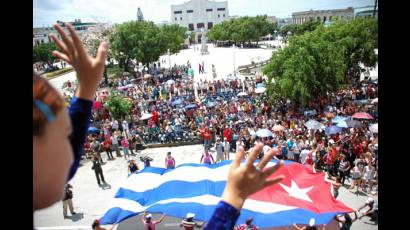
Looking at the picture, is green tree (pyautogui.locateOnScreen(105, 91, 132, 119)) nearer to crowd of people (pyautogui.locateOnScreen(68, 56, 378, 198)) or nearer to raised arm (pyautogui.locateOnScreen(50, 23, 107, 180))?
crowd of people (pyautogui.locateOnScreen(68, 56, 378, 198))

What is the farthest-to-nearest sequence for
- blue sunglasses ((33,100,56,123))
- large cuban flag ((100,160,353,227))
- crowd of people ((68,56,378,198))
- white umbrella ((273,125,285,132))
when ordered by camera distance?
white umbrella ((273,125,285,132))
crowd of people ((68,56,378,198))
large cuban flag ((100,160,353,227))
blue sunglasses ((33,100,56,123))

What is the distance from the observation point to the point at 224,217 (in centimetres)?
204

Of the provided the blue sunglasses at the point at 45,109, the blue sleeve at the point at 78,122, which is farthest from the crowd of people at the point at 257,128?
the blue sunglasses at the point at 45,109

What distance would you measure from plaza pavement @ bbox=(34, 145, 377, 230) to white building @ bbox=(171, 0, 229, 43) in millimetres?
121844

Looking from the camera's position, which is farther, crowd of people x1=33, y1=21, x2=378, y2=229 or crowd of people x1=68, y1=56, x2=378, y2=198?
crowd of people x1=68, y1=56, x2=378, y2=198

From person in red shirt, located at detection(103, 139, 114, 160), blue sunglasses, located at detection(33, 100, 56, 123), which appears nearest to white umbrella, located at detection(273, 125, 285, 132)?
person in red shirt, located at detection(103, 139, 114, 160)

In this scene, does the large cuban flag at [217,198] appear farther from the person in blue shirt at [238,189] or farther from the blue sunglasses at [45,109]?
the blue sunglasses at [45,109]

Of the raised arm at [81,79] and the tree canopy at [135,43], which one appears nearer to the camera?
the raised arm at [81,79]

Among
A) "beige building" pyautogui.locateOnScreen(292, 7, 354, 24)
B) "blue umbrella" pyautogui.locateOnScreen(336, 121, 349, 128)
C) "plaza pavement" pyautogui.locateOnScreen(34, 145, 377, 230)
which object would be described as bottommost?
"plaza pavement" pyautogui.locateOnScreen(34, 145, 377, 230)

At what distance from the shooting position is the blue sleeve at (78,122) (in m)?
2.26

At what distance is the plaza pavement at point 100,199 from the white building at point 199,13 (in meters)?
122

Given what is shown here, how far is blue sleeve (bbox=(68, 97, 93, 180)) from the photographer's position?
2.26 metres
